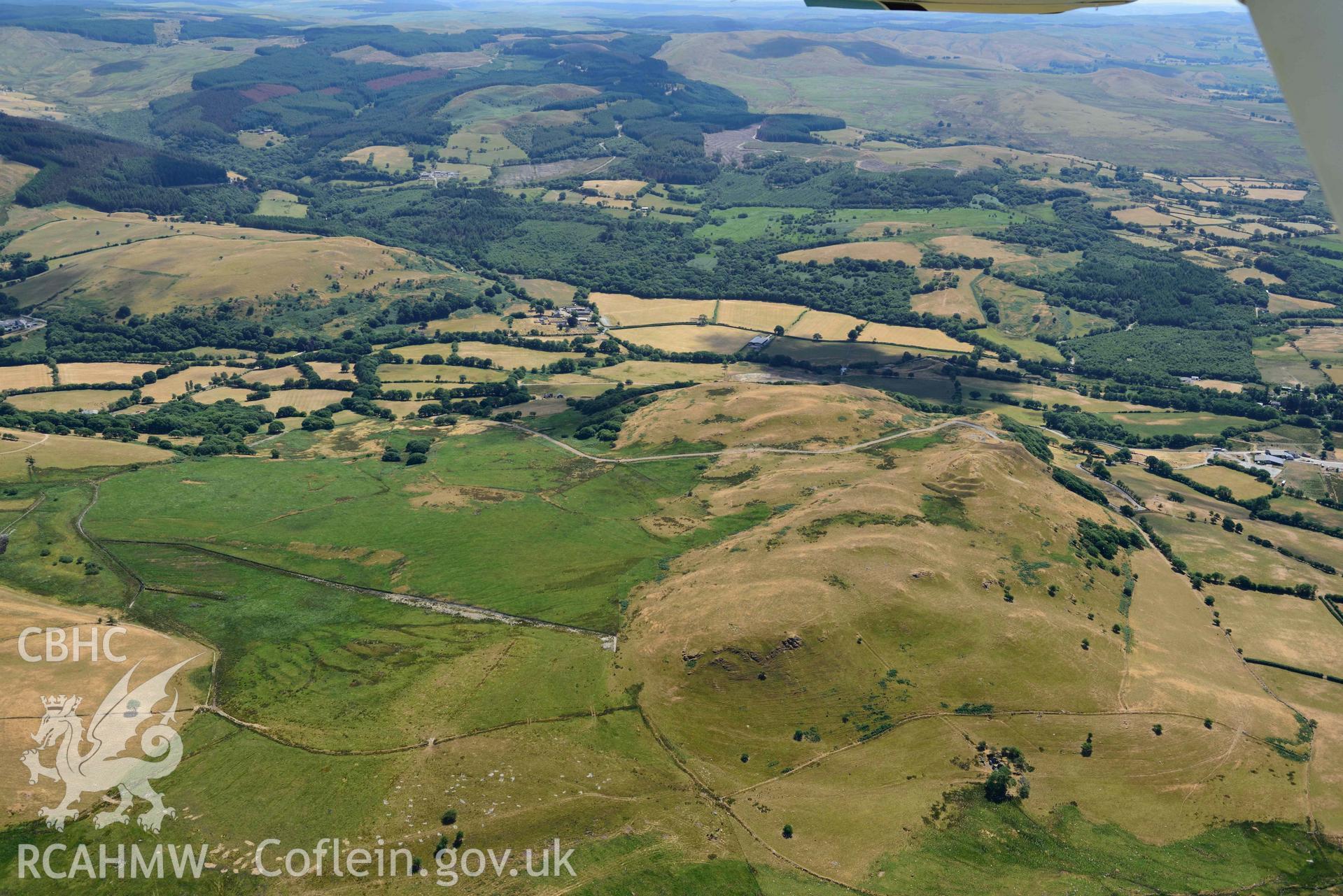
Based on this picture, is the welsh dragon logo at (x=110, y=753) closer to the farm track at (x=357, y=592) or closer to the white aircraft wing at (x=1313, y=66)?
the farm track at (x=357, y=592)

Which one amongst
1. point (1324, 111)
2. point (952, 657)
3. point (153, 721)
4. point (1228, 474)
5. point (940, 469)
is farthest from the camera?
point (1228, 474)

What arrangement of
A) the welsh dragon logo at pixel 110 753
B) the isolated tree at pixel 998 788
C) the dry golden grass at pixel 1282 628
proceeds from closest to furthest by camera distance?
the welsh dragon logo at pixel 110 753 → the isolated tree at pixel 998 788 → the dry golden grass at pixel 1282 628

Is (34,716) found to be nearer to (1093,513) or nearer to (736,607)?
(736,607)

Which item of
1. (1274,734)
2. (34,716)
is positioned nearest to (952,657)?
(1274,734)

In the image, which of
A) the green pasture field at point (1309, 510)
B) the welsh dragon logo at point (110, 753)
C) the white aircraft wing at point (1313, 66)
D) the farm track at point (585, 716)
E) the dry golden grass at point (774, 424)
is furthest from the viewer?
the dry golden grass at point (774, 424)

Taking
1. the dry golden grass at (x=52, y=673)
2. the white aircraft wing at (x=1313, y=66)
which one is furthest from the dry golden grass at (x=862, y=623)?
the white aircraft wing at (x=1313, y=66)

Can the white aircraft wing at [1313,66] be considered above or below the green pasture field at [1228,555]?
above

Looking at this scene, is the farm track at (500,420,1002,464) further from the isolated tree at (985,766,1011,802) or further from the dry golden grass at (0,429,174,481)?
the isolated tree at (985,766,1011,802)
